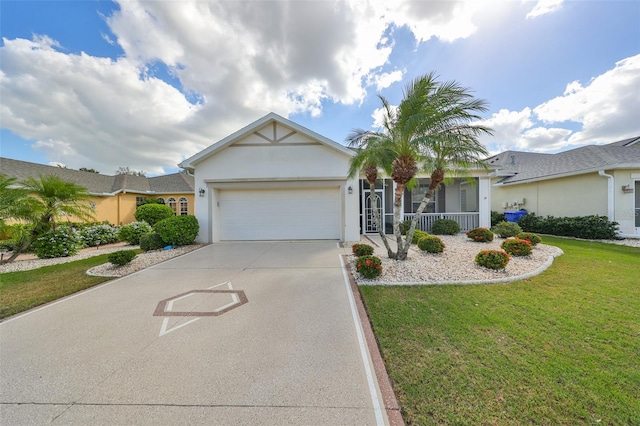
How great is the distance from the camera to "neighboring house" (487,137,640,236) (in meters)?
11.1

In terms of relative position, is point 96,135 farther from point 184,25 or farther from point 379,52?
point 379,52

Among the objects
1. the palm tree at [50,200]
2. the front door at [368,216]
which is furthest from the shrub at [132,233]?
the front door at [368,216]

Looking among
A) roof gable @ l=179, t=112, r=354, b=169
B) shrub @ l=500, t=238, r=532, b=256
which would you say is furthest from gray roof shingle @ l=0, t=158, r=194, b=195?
shrub @ l=500, t=238, r=532, b=256

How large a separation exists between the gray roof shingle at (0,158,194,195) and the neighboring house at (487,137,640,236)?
23988 mm

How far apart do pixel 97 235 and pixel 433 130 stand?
1555 cm

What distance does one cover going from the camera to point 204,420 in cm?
212

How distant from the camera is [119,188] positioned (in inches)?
732

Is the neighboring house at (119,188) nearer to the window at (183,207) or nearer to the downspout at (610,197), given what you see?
the window at (183,207)

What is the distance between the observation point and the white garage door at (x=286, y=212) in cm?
1148

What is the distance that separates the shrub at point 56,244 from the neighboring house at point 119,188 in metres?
7.21

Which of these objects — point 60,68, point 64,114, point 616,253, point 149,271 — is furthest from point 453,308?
point 64,114

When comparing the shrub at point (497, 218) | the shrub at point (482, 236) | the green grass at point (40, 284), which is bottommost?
the green grass at point (40, 284)

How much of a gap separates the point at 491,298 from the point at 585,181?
13522 millimetres

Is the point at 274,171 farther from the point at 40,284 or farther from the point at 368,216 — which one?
the point at 40,284
